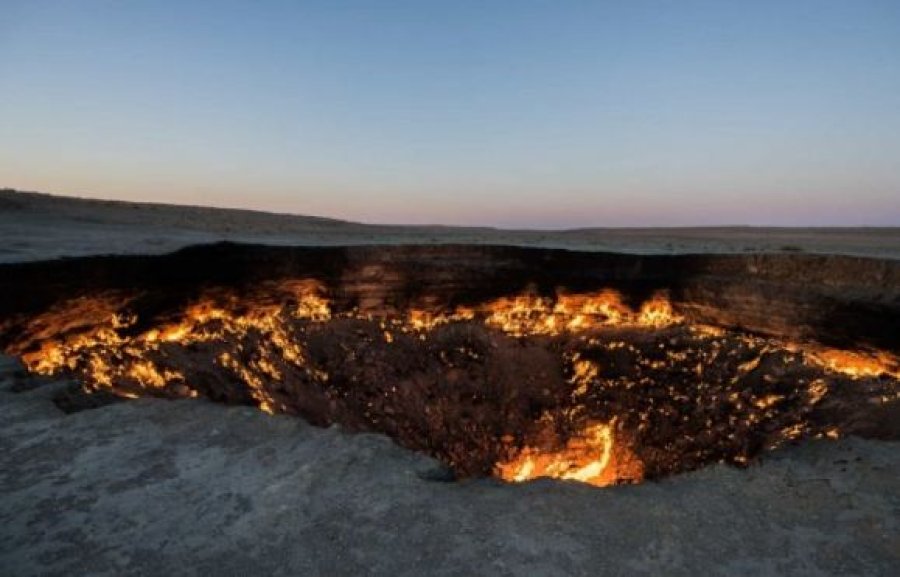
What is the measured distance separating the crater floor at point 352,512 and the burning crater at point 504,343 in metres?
2.93

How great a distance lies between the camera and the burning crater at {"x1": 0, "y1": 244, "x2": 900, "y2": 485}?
641 cm

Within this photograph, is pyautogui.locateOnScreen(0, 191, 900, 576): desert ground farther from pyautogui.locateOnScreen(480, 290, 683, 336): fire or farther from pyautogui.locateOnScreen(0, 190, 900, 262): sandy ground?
pyautogui.locateOnScreen(480, 290, 683, 336): fire

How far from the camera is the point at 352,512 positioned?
2676mm

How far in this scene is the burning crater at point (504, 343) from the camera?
6.41m

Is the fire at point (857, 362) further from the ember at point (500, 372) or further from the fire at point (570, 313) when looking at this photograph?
the fire at point (570, 313)

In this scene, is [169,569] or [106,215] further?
[106,215]

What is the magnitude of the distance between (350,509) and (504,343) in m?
7.34

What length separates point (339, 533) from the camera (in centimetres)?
253

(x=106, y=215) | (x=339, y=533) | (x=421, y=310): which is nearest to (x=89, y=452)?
(x=339, y=533)

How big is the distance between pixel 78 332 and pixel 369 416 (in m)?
4.93

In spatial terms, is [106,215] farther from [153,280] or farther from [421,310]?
[421,310]

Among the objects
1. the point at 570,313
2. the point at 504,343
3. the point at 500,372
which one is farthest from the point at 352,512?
the point at 500,372

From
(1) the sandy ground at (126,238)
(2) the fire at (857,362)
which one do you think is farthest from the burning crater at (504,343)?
(1) the sandy ground at (126,238)

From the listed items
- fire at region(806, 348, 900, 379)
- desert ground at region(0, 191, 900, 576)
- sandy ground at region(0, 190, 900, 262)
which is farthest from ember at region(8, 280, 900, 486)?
desert ground at region(0, 191, 900, 576)
